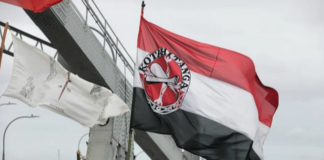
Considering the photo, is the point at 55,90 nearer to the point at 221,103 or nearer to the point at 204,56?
the point at 204,56

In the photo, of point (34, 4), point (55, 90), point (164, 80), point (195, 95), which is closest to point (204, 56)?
point (195, 95)

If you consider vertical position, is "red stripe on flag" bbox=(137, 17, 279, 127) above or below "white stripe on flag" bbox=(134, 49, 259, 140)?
above

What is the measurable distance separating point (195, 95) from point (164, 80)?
0.67 meters

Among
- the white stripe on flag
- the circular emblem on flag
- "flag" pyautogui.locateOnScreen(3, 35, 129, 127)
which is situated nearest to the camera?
"flag" pyautogui.locateOnScreen(3, 35, 129, 127)

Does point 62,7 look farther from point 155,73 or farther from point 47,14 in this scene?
point 155,73

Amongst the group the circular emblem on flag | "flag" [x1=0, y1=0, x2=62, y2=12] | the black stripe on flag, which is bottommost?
the black stripe on flag

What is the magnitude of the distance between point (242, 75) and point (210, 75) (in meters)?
0.65

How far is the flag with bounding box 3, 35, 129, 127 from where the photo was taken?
10.4 meters

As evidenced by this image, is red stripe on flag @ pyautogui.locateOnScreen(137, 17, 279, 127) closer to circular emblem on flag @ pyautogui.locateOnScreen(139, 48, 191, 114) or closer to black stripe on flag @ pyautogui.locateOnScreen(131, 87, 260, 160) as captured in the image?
circular emblem on flag @ pyautogui.locateOnScreen(139, 48, 191, 114)

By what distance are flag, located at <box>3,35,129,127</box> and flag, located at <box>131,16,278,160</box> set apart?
1.28m

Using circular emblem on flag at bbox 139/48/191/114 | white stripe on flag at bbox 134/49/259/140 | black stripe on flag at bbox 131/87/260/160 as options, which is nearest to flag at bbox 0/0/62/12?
white stripe on flag at bbox 134/49/259/140

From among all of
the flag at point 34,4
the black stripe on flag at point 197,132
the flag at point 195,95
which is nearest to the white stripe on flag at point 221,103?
the flag at point 195,95

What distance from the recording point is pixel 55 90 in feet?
37.3

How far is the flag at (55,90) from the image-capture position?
10.4 metres
